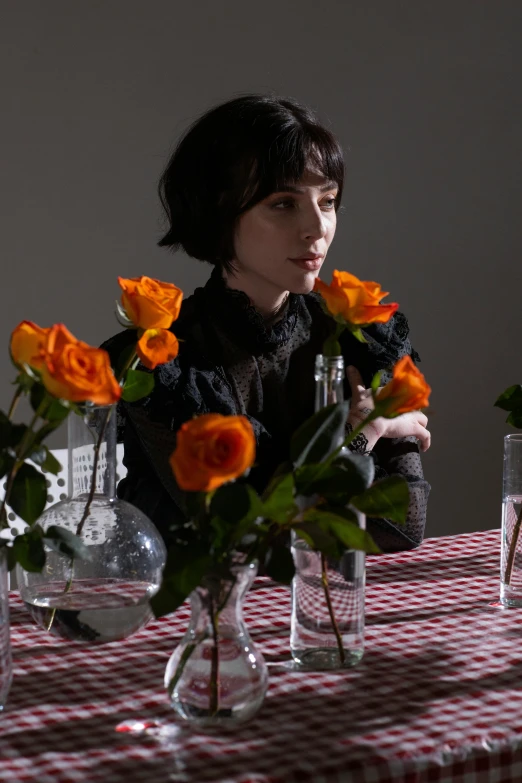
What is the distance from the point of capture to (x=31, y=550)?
97cm

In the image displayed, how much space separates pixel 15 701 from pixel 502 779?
1.43 feet

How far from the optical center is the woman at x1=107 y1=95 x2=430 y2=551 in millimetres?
1842

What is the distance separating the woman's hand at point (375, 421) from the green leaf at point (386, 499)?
0.73m

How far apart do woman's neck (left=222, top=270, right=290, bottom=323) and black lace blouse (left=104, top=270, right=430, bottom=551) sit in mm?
18

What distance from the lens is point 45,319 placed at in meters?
2.98

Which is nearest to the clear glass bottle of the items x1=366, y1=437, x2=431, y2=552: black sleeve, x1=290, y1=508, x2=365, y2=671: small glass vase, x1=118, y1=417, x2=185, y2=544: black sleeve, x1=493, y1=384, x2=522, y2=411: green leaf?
x1=290, y1=508, x2=365, y2=671: small glass vase

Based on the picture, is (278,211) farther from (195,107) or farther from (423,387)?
(195,107)

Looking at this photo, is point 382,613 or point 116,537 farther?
point 382,613

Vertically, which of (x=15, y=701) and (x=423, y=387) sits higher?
(x=423, y=387)

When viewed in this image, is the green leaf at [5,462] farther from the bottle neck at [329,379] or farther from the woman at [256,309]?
the woman at [256,309]

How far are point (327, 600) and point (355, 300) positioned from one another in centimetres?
29

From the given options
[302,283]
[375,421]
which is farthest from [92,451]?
[302,283]

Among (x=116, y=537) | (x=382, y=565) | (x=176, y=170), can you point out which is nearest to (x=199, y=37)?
(x=176, y=170)

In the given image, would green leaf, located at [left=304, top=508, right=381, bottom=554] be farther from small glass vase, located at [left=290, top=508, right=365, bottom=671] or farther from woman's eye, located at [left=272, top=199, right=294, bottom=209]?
woman's eye, located at [left=272, top=199, right=294, bottom=209]
